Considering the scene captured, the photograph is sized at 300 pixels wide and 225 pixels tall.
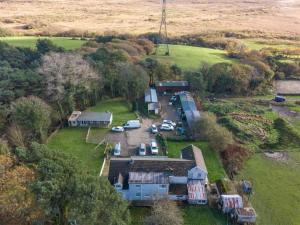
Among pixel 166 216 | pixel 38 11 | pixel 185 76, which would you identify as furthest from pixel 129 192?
pixel 38 11

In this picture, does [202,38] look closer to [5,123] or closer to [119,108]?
[119,108]

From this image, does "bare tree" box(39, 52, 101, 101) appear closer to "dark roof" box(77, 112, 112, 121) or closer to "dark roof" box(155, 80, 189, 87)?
"dark roof" box(77, 112, 112, 121)

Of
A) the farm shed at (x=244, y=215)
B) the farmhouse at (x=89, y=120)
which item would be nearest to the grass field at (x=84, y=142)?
the farmhouse at (x=89, y=120)

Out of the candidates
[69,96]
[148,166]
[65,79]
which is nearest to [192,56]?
[65,79]

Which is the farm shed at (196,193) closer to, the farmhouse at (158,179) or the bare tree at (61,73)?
the farmhouse at (158,179)

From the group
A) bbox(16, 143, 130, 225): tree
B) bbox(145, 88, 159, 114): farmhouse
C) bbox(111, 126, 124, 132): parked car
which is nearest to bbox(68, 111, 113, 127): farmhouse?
bbox(111, 126, 124, 132): parked car

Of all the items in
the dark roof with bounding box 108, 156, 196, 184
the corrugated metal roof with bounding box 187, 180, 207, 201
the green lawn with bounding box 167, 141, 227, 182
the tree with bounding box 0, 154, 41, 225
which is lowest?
the green lawn with bounding box 167, 141, 227, 182
